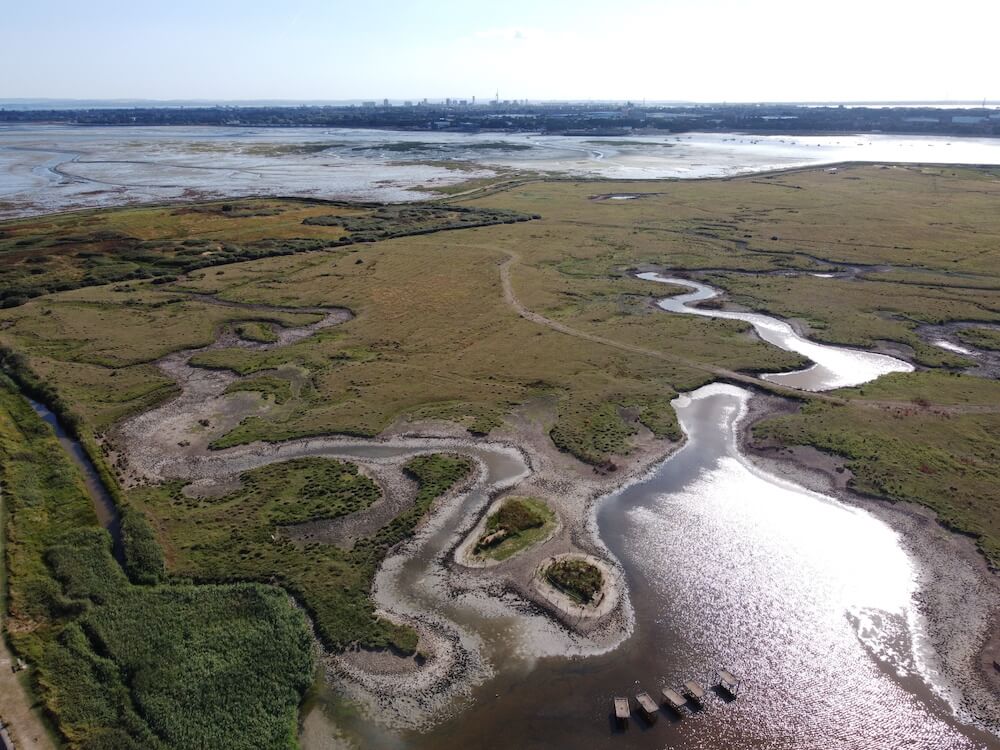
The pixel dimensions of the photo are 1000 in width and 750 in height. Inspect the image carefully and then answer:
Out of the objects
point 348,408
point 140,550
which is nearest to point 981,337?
point 348,408

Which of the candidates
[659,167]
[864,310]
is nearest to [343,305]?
[864,310]

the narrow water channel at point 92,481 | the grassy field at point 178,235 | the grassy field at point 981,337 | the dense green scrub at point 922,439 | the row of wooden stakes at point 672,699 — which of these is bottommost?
the row of wooden stakes at point 672,699

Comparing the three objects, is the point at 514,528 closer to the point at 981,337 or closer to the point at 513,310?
the point at 513,310

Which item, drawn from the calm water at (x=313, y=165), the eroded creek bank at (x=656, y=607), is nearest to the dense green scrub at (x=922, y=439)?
the eroded creek bank at (x=656, y=607)

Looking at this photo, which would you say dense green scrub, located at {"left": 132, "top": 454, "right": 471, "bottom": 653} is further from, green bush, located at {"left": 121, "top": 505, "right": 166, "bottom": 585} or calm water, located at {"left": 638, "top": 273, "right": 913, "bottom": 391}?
calm water, located at {"left": 638, "top": 273, "right": 913, "bottom": 391}

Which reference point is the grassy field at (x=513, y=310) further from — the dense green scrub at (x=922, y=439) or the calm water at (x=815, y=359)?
the calm water at (x=815, y=359)

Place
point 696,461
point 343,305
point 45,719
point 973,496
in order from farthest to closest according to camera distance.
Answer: point 343,305, point 696,461, point 973,496, point 45,719

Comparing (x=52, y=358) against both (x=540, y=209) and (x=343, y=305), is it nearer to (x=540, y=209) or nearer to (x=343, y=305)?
(x=343, y=305)
